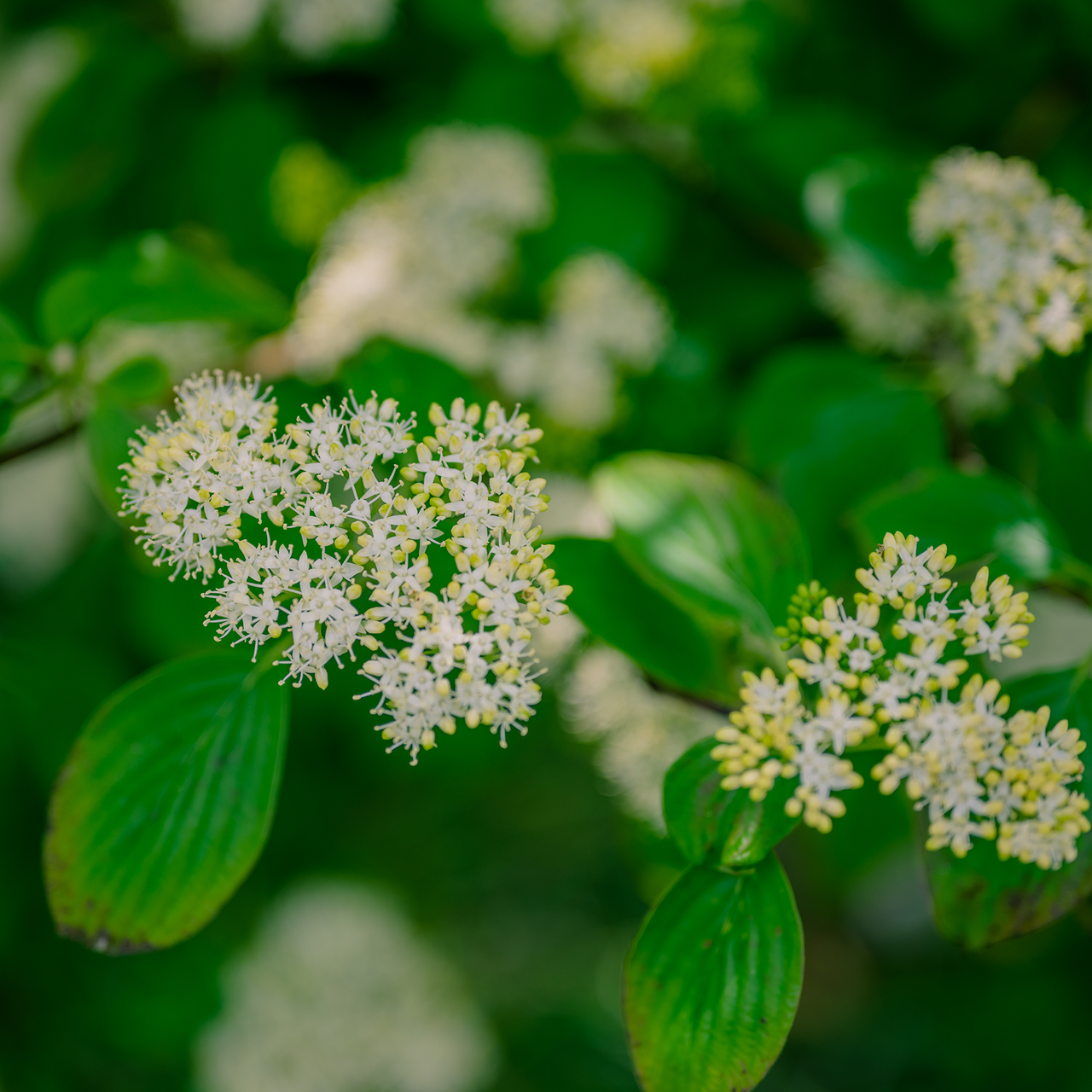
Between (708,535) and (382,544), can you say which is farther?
(708,535)

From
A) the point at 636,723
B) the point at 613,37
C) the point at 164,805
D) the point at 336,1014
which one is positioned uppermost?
the point at 613,37

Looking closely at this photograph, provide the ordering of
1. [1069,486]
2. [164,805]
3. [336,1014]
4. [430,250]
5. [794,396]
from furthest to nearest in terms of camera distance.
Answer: [336,1014] < [430,250] < [794,396] < [1069,486] < [164,805]

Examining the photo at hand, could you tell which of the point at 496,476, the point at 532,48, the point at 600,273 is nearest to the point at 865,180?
the point at 600,273

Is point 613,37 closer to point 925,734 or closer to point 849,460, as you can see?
point 849,460

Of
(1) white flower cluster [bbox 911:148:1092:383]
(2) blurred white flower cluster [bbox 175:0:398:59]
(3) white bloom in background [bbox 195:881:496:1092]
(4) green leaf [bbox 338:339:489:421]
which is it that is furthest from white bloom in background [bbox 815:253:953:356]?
(3) white bloom in background [bbox 195:881:496:1092]

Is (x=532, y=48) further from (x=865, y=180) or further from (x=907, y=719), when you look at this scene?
(x=907, y=719)

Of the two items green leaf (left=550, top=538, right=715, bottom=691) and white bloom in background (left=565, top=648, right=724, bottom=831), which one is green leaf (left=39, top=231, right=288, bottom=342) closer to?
green leaf (left=550, top=538, right=715, bottom=691)

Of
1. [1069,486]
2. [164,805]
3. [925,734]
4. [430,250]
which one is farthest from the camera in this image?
[430,250]

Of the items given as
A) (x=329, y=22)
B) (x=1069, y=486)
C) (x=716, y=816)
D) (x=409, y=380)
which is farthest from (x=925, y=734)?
(x=329, y=22)
